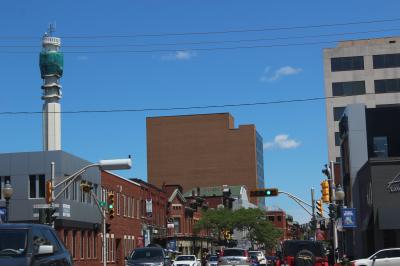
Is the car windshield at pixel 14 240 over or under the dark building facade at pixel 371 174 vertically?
under

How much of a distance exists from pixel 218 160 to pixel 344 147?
103 metres

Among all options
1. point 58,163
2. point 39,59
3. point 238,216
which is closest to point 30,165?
point 58,163

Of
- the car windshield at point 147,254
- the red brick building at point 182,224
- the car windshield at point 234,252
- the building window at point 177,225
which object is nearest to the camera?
the car windshield at point 147,254

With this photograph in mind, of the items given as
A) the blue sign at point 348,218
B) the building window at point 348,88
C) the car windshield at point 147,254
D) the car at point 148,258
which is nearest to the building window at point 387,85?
the building window at point 348,88

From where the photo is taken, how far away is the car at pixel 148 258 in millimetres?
30562

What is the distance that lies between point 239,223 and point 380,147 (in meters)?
45.3

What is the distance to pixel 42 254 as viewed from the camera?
35.7ft

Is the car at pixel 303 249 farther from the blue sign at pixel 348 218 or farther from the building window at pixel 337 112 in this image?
the building window at pixel 337 112

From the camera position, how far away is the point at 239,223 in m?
96.4

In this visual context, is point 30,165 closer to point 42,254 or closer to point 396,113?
point 396,113

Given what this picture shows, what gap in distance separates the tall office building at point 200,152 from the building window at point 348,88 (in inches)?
2837

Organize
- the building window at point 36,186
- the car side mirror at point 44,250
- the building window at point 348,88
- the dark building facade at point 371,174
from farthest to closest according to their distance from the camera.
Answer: the building window at point 348,88 < the building window at point 36,186 < the dark building facade at point 371,174 < the car side mirror at point 44,250

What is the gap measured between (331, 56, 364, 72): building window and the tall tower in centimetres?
3556

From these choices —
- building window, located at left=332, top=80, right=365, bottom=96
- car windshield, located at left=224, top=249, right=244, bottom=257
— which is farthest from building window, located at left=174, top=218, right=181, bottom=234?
car windshield, located at left=224, top=249, right=244, bottom=257
